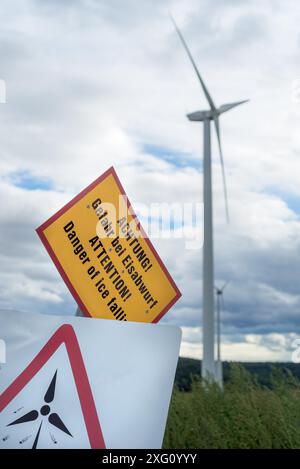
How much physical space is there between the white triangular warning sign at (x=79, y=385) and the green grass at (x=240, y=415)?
7.89ft

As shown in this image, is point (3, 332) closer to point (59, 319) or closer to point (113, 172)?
point (59, 319)

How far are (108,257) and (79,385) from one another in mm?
1300

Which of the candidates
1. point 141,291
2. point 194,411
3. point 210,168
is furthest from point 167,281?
point 210,168

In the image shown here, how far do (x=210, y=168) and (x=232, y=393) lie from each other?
1411cm

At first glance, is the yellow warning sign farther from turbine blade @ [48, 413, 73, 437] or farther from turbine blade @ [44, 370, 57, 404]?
turbine blade @ [48, 413, 73, 437]

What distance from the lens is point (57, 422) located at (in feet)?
15.6

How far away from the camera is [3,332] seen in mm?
4797

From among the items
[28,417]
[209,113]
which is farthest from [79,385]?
[209,113]

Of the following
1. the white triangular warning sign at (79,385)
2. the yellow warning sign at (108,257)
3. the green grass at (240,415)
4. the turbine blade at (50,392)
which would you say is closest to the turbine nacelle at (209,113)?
the green grass at (240,415)

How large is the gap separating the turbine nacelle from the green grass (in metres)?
17.3

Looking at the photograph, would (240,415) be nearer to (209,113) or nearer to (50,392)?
(50,392)

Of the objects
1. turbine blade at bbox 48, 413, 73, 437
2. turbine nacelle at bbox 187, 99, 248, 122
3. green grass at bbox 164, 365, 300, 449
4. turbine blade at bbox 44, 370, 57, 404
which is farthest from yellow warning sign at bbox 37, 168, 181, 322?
turbine nacelle at bbox 187, 99, 248, 122

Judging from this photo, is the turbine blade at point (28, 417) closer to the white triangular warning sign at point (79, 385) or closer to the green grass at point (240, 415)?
the white triangular warning sign at point (79, 385)

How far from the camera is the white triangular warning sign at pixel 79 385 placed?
4.70 meters
